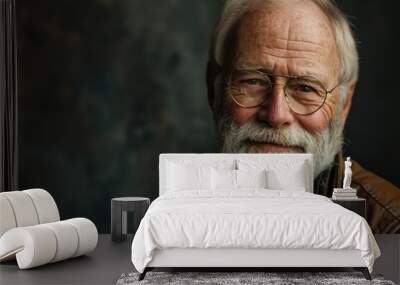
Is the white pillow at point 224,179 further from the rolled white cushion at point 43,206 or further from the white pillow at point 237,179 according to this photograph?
the rolled white cushion at point 43,206

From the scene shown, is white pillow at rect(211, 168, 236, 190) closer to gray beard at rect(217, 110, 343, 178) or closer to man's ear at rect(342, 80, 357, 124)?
gray beard at rect(217, 110, 343, 178)

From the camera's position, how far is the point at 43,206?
6160 millimetres

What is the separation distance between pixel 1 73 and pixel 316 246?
4.05m

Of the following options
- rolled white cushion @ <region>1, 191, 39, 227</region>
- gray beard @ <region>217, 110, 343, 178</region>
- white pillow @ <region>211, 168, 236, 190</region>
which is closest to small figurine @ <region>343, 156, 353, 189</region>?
gray beard @ <region>217, 110, 343, 178</region>

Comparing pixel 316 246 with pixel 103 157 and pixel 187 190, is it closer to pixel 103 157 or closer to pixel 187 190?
pixel 187 190

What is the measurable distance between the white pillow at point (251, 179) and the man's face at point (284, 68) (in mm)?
727

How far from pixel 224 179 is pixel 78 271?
2.01 m

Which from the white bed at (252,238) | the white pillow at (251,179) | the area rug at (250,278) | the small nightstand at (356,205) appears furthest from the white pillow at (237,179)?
the area rug at (250,278)

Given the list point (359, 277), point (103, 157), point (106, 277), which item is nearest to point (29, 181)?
point (103, 157)

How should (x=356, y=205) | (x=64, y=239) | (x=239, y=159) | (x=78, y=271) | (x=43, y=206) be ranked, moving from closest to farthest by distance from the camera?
(x=78, y=271) < (x=64, y=239) < (x=43, y=206) < (x=356, y=205) < (x=239, y=159)

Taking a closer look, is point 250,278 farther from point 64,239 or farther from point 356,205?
point 356,205

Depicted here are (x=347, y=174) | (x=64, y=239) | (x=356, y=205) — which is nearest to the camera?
(x=64, y=239)

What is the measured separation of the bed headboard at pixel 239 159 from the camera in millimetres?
7340

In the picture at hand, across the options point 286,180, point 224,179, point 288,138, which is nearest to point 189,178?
point 224,179
